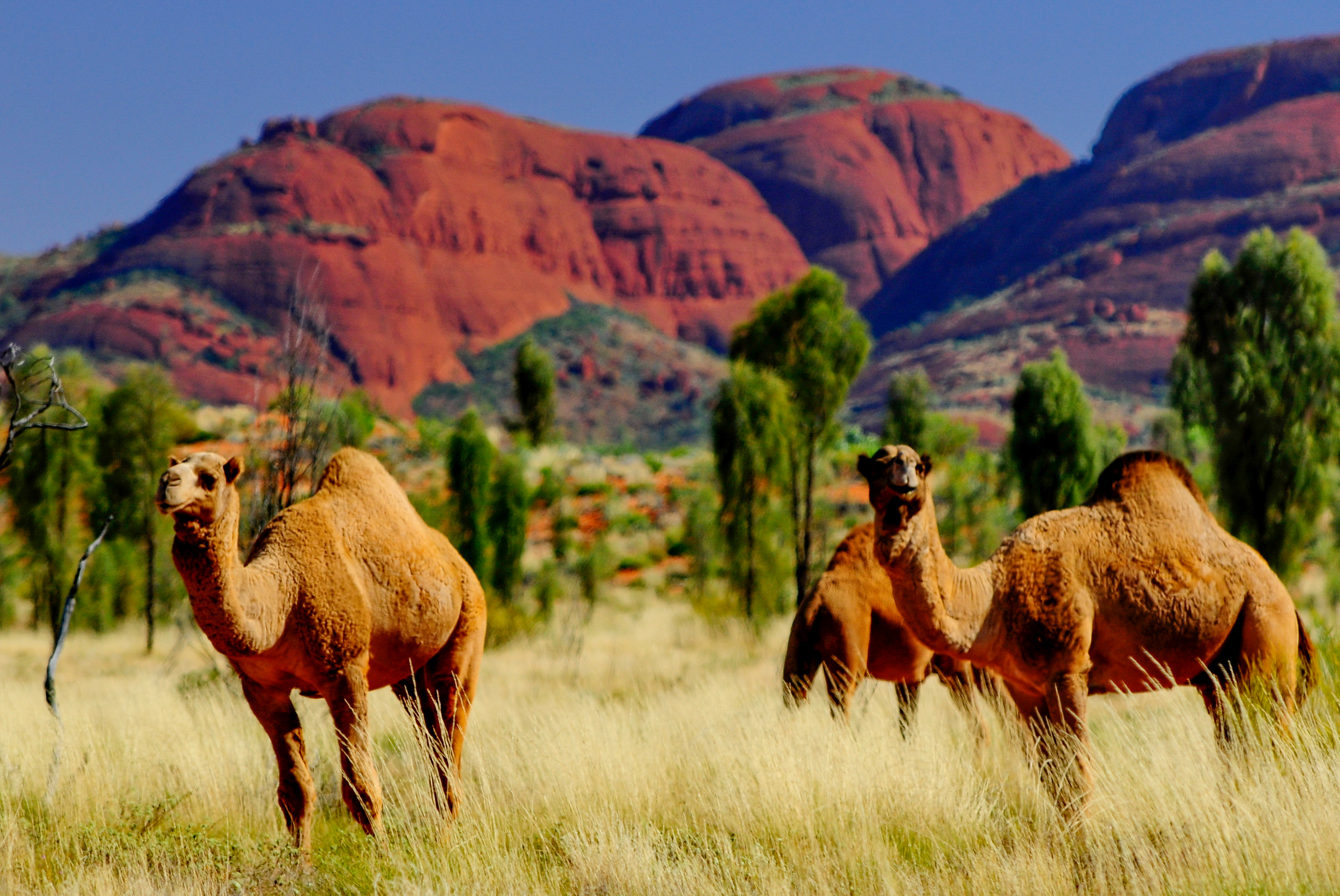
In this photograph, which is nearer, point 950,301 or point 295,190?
point 295,190

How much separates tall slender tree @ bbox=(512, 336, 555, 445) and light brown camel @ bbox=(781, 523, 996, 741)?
47.5m

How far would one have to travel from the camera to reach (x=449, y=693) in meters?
6.66

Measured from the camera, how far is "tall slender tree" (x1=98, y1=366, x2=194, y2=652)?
23.2 metres

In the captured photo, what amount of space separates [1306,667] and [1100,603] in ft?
5.34

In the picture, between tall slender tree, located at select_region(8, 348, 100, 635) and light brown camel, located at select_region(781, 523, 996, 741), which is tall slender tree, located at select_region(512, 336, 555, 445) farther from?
light brown camel, located at select_region(781, 523, 996, 741)

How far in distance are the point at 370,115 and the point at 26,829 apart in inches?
7307

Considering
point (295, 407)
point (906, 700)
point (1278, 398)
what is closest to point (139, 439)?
point (295, 407)

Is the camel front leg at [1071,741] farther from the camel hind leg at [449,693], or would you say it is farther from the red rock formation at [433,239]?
the red rock formation at [433,239]

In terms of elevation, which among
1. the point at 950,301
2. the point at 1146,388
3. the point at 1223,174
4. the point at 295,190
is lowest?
the point at 1146,388

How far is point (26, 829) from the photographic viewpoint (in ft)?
21.1

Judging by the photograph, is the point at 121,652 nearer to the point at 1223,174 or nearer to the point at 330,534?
the point at 330,534

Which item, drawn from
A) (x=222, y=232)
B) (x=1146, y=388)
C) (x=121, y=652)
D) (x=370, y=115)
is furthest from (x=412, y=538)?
(x=370, y=115)

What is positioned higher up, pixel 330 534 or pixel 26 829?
pixel 330 534

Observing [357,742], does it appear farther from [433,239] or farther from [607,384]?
[433,239]
